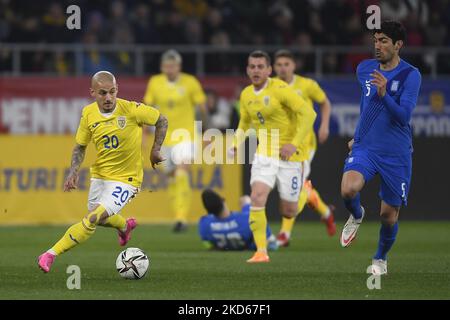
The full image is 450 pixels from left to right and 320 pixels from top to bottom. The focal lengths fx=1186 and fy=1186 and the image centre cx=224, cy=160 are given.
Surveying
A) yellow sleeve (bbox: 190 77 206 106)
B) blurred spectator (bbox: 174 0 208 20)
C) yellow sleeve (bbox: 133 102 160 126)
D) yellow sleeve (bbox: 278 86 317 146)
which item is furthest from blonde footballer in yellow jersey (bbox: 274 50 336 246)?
blurred spectator (bbox: 174 0 208 20)

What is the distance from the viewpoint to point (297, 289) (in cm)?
1015

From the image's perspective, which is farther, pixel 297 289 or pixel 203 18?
pixel 203 18

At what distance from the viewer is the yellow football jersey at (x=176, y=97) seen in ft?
62.1

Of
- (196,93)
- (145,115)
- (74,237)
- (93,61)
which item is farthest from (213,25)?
(74,237)

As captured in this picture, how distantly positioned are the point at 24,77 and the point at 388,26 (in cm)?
1176

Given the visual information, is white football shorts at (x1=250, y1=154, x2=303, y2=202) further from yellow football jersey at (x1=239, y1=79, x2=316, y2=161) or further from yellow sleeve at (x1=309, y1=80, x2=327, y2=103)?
yellow sleeve at (x1=309, y1=80, x2=327, y2=103)

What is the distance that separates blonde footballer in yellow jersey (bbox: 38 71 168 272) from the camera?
1130cm

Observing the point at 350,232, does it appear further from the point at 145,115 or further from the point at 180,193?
the point at 180,193

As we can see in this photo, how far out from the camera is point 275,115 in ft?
44.5

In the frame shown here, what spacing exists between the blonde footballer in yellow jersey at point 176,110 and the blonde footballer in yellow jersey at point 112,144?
269 inches
